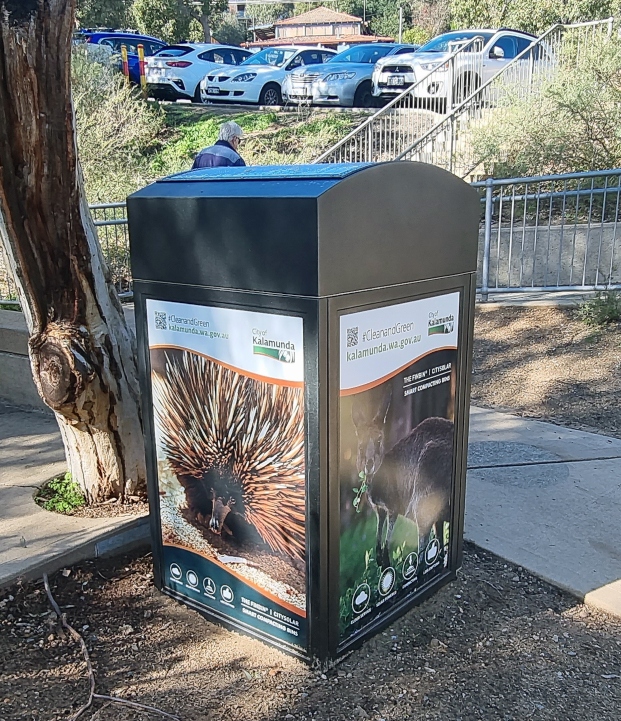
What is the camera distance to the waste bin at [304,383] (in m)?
2.44

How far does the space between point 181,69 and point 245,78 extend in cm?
199

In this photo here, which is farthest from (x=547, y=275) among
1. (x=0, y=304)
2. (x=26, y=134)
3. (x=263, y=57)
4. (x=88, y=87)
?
(x=263, y=57)

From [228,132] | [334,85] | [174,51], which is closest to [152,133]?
[334,85]

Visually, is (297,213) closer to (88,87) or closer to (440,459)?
(440,459)

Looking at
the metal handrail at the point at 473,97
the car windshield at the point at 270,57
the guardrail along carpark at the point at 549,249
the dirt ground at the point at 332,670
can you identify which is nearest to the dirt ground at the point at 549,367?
Result: the guardrail along carpark at the point at 549,249

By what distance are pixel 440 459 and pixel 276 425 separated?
0.82 meters

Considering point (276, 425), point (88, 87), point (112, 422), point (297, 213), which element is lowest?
point (112, 422)

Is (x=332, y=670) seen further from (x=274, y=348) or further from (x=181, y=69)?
(x=181, y=69)

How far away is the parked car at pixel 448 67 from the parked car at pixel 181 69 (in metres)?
5.33

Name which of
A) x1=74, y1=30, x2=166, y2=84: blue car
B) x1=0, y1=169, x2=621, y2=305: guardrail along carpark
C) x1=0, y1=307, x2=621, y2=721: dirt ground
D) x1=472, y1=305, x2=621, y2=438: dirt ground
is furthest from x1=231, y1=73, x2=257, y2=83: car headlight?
x1=0, y1=307, x2=621, y2=721: dirt ground

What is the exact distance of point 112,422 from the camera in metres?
3.77

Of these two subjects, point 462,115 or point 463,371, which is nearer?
point 463,371

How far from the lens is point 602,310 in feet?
23.4

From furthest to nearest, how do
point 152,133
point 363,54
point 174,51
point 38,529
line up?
point 174,51 → point 363,54 → point 152,133 → point 38,529
